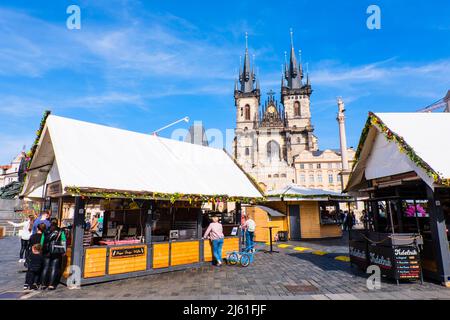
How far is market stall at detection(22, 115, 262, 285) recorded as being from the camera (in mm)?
7344

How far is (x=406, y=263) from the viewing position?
6.78 metres

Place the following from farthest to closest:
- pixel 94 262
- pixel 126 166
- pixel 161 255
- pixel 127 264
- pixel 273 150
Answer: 1. pixel 273 150
2. pixel 126 166
3. pixel 161 255
4. pixel 127 264
5. pixel 94 262

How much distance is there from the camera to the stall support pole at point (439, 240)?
6.70 meters

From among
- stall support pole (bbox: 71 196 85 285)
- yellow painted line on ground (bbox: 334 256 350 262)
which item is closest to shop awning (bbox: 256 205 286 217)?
yellow painted line on ground (bbox: 334 256 350 262)

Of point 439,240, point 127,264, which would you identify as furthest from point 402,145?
point 127,264

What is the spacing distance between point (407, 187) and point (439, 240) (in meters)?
2.43

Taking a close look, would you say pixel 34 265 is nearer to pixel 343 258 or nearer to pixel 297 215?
pixel 343 258

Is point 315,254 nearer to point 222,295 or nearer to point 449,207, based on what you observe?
point 449,207

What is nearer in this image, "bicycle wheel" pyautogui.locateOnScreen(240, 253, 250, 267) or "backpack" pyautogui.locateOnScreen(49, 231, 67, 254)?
"backpack" pyautogui.locateOnScreen(49, 231, 67, 254)

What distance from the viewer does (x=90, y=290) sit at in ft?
22.0

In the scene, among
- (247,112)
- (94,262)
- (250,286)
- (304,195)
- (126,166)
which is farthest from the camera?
(247,112)

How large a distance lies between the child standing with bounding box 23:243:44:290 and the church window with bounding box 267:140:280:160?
234ft

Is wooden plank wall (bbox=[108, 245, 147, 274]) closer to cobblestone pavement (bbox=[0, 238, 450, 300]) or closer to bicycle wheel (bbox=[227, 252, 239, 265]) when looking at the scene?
cobblestone pavement (bbox=[0, 238, 450, 300])
